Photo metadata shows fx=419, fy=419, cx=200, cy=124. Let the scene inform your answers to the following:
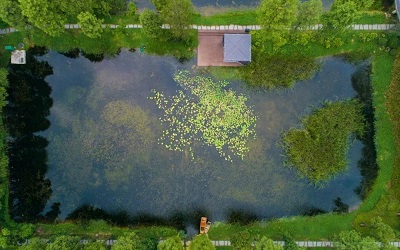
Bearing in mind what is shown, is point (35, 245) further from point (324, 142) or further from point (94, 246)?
point (324, 142)

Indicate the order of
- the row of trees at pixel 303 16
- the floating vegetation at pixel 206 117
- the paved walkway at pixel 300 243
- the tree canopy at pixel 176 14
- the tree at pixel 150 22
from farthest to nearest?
the floating vegetation at pixel 206 117
the paved walkway at pixel 300 243
the tree at pixel 150 22
the tree canopy at pixel 176 14
the row of trees at pixel 303 16

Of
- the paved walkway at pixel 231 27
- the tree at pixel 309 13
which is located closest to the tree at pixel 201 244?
the paved walkway at pixel 231 27

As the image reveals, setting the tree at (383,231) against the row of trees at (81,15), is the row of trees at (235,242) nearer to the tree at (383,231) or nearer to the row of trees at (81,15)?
the tree at (383,231)

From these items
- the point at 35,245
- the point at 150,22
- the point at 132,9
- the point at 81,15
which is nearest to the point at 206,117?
the point at 150,22

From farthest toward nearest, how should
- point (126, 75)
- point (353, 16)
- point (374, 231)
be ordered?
point (126, 75), point (374, 231), point (353, 16)

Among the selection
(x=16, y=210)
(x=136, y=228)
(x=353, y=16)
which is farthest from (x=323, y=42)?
(x=16, y=210)

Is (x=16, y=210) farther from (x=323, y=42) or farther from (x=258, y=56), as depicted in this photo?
(x=323, y=42)

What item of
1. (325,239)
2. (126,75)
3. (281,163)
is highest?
(126,75)
